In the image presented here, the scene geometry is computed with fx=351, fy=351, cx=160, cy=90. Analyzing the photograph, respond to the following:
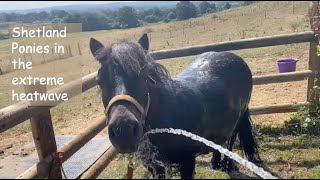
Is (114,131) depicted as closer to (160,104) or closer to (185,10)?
(160,104)

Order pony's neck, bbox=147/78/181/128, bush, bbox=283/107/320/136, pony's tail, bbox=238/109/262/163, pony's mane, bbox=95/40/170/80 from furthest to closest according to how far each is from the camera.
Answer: bush, bbox=283/107/320/136, pony's tail, bbox=238/109/262/163, pony's neck, bbox=147/78/181/128, pony's mane, bbox=95/40/170/80

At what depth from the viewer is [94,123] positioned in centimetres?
359

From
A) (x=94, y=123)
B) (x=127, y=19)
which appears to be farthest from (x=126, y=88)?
(x=127, y=19)

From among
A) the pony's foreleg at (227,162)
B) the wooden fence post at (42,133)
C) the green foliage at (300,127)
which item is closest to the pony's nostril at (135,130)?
the wooden fence post at (42,133)

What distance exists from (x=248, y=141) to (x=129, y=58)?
235cm

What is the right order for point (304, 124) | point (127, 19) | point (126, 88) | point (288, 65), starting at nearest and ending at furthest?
point (126, 88), point (304, 124), point (288, 65), point (127, 19)

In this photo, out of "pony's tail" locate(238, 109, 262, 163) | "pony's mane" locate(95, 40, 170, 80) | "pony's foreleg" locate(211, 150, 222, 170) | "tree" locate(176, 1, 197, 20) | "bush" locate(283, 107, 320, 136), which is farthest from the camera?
"tree" locate(176, 1, 197, 20)

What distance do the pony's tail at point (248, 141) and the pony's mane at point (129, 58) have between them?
1918mm

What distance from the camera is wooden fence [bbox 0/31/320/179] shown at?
240cm

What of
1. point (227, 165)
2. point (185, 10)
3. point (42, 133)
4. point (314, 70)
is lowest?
point (185, 10)

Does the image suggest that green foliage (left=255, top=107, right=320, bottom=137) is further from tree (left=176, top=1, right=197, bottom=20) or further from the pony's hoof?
tree (left=176, top=1, right=197, bottom=20)

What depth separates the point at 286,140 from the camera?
16.3 ft

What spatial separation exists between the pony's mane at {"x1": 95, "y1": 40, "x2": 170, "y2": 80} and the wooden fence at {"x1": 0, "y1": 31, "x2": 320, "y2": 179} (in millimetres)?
585

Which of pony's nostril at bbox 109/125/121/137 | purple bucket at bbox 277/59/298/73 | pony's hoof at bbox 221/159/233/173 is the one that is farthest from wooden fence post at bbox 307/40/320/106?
pony's nostril at bbox 109/125/121/137
